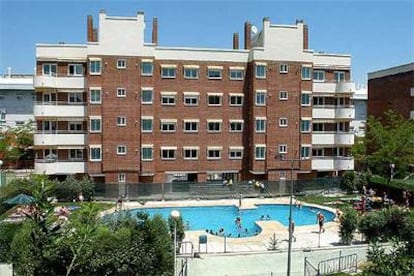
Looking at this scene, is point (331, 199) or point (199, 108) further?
point (199, 108)

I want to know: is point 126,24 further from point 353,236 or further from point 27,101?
point 27,101

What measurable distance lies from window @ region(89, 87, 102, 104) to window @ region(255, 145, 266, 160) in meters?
13.8

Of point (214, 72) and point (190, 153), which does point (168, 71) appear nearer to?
point (214, 72)

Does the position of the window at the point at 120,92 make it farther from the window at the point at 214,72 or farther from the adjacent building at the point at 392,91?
the adjacent building at the point at 392,91

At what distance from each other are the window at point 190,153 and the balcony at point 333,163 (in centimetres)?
1067

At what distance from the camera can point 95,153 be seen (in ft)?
125

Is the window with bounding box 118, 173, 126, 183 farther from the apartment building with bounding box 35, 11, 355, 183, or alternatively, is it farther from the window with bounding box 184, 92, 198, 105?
the window with bounding box 184, 92, 198, 105

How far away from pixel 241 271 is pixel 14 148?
39340 mm

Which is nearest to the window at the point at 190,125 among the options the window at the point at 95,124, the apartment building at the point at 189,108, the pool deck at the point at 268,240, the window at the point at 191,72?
the apartment building at the point at 189,108

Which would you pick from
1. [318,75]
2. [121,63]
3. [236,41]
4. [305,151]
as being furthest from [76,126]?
[318,75]

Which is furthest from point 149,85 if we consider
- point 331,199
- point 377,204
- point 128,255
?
point 128,255

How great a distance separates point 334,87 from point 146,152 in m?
17.8

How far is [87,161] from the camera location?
38219 millimetres

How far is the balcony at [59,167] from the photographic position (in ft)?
123
